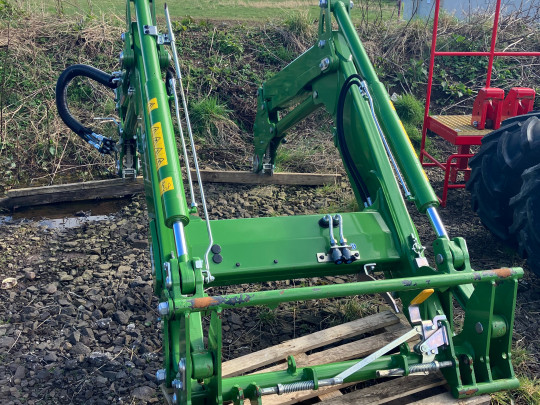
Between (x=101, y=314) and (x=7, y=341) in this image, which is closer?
(x=7, y=341)

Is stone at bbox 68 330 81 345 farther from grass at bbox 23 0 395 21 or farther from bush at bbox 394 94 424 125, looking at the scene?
grass at bbox 23 0 395 21

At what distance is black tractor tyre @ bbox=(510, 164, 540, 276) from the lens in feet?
11.6

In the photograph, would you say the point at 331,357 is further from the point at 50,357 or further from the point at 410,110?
the point at 410,110

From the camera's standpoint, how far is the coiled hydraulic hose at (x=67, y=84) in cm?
434

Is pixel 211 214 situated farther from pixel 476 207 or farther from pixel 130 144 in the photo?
pixel 476 207

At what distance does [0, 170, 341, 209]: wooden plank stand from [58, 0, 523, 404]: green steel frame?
79.2 inches

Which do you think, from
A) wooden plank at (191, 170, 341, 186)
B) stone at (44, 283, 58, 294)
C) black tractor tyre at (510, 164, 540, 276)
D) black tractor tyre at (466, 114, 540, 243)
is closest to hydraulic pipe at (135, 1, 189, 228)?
stone at (44, 283, 58, 294)

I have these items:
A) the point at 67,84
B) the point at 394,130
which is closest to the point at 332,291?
the point at 394,130

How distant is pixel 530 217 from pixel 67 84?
10.9 ft

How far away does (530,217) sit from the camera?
3.55 meters

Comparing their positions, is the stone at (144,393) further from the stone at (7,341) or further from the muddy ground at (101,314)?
the stone at (7,341)

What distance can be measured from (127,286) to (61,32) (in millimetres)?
4798

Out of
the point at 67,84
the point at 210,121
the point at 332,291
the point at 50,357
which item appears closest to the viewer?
the point at 332,291

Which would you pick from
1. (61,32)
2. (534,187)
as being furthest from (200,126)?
(534,187)
